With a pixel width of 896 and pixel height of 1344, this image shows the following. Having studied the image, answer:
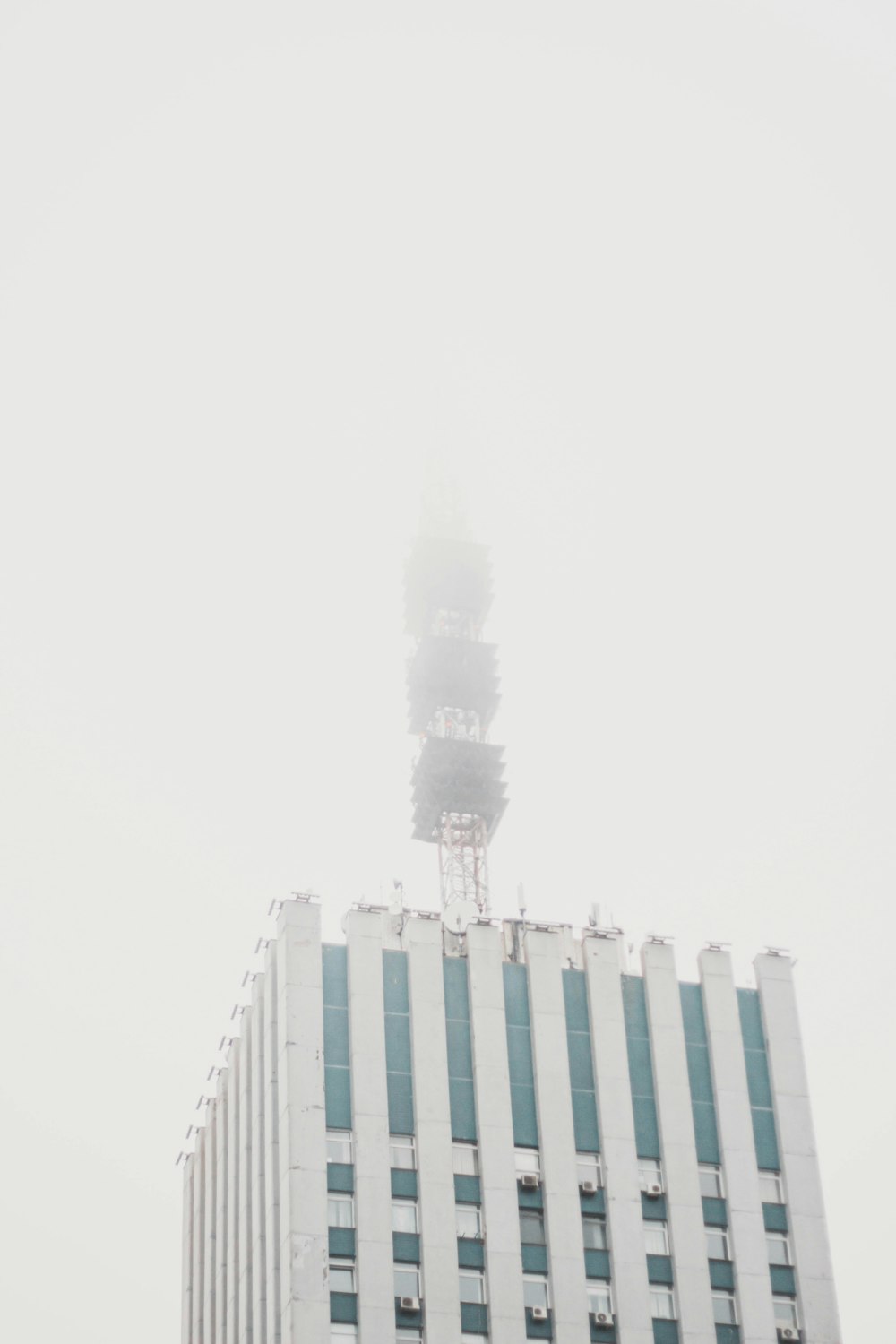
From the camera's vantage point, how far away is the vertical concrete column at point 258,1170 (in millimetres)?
80062

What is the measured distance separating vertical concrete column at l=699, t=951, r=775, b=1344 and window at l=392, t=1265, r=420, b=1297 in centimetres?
1282

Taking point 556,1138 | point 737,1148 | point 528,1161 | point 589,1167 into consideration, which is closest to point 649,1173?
point 589,1167

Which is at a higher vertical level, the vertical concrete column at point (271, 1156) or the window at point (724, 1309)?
the vertical concrete column at point (271, 1156)

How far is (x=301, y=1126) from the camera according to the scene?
261 ft

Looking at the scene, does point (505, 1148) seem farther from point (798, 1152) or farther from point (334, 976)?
point (798, 1152)

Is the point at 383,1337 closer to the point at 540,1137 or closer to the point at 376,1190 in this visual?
the point at 376,1190

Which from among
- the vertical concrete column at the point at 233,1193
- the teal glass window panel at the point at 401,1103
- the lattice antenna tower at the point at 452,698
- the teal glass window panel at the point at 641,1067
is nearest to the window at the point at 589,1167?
the teal glass window panel at the point at 641,1067

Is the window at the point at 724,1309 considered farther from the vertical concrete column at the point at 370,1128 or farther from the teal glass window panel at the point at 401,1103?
the teal glass window panel at the point at 401,1103

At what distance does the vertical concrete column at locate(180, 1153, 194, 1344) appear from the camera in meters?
94.9

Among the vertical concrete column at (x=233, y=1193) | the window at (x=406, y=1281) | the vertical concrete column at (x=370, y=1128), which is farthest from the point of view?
the vertical concrete column at (x=233, y=1193)

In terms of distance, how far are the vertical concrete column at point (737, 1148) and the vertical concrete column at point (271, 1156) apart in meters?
17.7

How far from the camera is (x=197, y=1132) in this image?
9662cm

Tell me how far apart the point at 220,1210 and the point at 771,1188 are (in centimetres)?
2283

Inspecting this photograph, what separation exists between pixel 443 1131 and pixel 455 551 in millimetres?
51824
